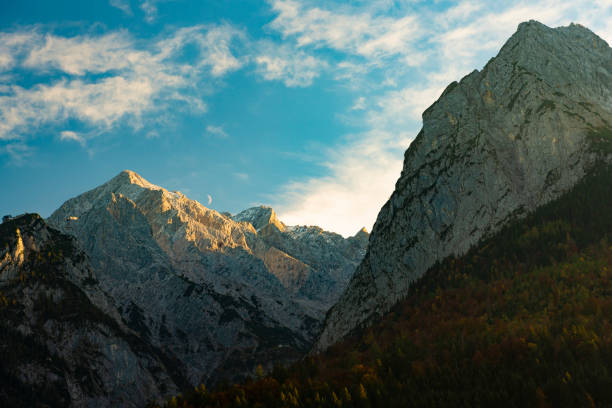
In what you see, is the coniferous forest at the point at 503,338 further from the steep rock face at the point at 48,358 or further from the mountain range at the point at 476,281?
the steep rock face at the point at 48,358

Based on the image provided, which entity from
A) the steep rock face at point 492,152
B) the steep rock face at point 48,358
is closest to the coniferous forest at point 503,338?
the steep rock face at point 492,152

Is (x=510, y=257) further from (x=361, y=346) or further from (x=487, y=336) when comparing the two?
(x=487, y=336)

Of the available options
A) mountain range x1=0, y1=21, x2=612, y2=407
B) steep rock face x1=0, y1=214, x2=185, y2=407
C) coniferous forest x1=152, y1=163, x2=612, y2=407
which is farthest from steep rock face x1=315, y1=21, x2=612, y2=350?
steep rock face x1=0, y1=214, x2=185, y2=407

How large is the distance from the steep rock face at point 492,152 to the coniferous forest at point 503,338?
13.1 meters

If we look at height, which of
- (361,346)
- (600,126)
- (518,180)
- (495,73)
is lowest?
(361,346)

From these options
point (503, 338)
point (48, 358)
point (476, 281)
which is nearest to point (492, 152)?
point (476, 281)

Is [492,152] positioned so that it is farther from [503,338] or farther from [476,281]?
[503,338]

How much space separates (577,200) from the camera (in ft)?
274

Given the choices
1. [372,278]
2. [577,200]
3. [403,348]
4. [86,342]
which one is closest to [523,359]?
[403,348]

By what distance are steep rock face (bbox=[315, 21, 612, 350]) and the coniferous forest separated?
514 inches

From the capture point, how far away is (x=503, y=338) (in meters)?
42.6

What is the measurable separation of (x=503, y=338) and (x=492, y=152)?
267 feet

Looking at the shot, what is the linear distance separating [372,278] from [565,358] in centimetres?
11415

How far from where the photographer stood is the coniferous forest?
31609 millimetres
